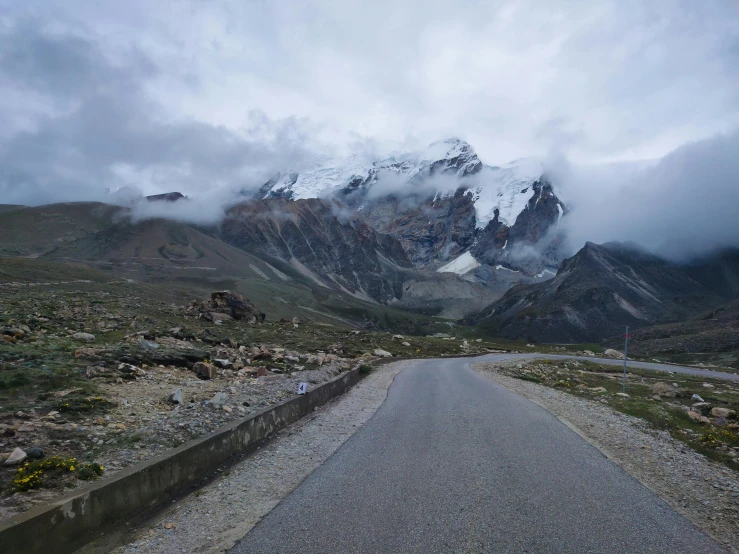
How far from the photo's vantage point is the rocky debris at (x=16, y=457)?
6.77 metres

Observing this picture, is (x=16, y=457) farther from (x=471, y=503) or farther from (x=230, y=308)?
(x=230, y=308)

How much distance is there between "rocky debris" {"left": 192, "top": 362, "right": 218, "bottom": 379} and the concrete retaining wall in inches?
299

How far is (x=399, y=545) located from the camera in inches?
214

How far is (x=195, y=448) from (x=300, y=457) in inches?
90.8

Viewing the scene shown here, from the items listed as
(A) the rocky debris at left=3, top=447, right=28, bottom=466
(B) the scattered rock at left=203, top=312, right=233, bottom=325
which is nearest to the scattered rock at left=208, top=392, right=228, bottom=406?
(A) the rocky debris at left=3, top=447, right=28, bottom=466

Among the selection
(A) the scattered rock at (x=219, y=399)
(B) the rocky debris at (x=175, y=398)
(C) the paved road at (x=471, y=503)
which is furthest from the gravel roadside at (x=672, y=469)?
(B) the rocky debris at (x=175, y=398)

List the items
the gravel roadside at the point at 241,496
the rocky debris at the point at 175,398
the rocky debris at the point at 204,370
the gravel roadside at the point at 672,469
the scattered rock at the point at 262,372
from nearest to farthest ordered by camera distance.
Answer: the gravel roadside at the point at 241,496 → the gravel roadside at the point at 672,469 → the rocky debris at the point at 175,398 → the rocky debris at the point at 204,370 → the scattered rock at the point at 262,372

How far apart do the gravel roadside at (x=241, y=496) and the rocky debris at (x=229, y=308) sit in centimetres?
4274

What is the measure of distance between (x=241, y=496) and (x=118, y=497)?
1738 millimetres

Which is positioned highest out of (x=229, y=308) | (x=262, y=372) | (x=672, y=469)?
(x=229, y=308)

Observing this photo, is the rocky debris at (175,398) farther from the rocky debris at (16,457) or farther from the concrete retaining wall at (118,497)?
the rocky debris at (16,457)

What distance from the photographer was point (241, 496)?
7227mm

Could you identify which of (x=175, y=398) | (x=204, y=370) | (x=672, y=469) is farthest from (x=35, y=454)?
(x=672, y=469)

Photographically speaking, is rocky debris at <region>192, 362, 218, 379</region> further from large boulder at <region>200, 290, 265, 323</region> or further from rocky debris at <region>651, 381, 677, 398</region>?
large boulder at <region>200, 290, 265, 323</region>
